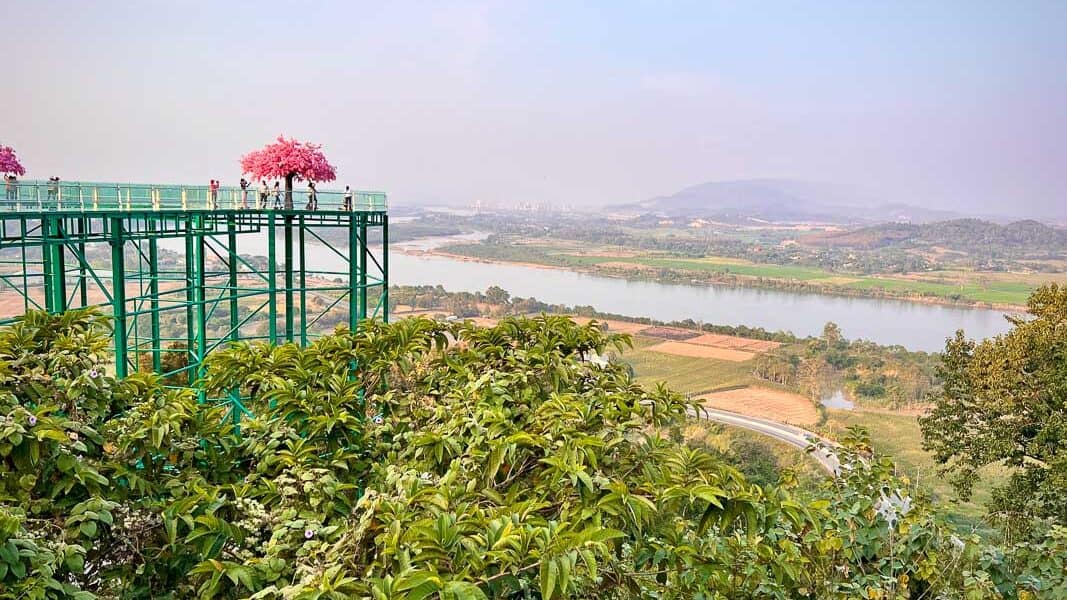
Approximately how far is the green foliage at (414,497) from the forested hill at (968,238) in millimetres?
109851

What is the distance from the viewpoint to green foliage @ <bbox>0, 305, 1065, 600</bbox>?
267 cm

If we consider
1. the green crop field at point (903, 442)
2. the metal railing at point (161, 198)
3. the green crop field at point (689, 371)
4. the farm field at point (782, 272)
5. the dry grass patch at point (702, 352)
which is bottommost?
the green crop field at point (903, 442)

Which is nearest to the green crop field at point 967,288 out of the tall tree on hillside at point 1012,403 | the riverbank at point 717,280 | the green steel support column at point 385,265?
the riverbank at point 717,280

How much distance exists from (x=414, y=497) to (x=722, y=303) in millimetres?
70079

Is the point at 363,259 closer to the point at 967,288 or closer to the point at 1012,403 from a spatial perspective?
the point at 1012,403

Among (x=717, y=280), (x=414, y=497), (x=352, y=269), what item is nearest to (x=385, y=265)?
(x=352, y=269)

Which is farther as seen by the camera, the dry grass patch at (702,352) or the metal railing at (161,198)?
the dry grass patch at (702,352)

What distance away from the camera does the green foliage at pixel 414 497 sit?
2.67 meters

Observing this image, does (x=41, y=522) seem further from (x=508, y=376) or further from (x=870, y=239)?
(x=870, y=239)

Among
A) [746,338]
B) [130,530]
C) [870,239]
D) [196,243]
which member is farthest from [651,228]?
[130,530]

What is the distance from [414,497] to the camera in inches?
111

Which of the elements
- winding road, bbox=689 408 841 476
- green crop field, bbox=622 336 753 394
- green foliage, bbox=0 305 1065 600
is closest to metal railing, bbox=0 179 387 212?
green foliage, bbox=0 305 1065 600

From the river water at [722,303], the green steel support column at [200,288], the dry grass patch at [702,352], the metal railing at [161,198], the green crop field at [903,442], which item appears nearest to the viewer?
the metal railing at [161,198]

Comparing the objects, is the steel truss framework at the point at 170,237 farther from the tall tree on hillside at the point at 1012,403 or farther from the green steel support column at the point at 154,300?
the tall tree on hillside at the point at 1012,403
